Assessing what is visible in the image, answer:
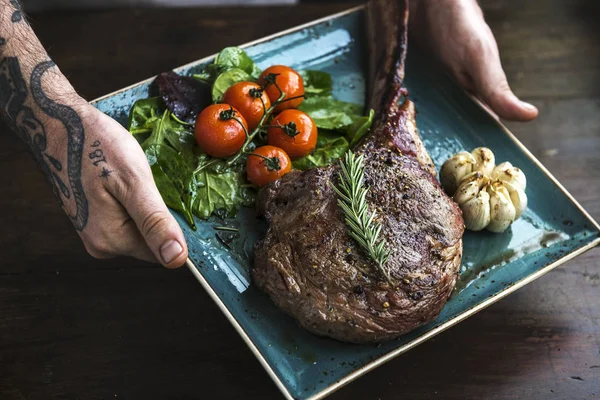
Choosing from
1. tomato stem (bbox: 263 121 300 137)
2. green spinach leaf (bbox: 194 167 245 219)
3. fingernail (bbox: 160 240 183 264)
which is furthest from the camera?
tomato stem (bbox: 263 121 300 137)

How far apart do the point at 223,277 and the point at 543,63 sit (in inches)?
82.9

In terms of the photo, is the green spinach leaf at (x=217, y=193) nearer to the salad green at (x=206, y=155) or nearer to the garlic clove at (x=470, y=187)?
the salad green at (x=206, y=155)

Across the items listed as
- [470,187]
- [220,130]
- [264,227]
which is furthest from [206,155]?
[470,187]

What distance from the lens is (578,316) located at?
2.33 meters

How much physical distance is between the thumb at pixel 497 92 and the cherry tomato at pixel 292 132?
31.8 inches

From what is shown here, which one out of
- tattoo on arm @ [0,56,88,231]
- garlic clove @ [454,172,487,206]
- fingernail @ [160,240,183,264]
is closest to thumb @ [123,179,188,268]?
fingernail @ [160,240,183,264]

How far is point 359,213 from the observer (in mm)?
1986

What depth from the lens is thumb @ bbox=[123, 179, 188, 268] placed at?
1.84 meters

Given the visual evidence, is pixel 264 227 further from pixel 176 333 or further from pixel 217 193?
pixel 176 333

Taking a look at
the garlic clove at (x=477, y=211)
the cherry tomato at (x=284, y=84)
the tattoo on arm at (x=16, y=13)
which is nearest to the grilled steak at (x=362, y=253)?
the garlic clove at (x=477, y=211)

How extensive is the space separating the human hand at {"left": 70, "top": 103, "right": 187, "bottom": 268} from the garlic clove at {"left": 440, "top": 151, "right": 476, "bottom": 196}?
1.07 m

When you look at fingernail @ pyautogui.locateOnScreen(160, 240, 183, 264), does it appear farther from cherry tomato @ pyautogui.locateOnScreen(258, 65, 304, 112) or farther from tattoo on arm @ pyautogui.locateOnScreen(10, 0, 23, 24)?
tattoo on arm @ pyautogui.locateOnScreen(10, 0, 23, 24)

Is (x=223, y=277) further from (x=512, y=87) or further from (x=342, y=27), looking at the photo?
(x=512, y=87)

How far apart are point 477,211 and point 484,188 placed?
4.1 inches
